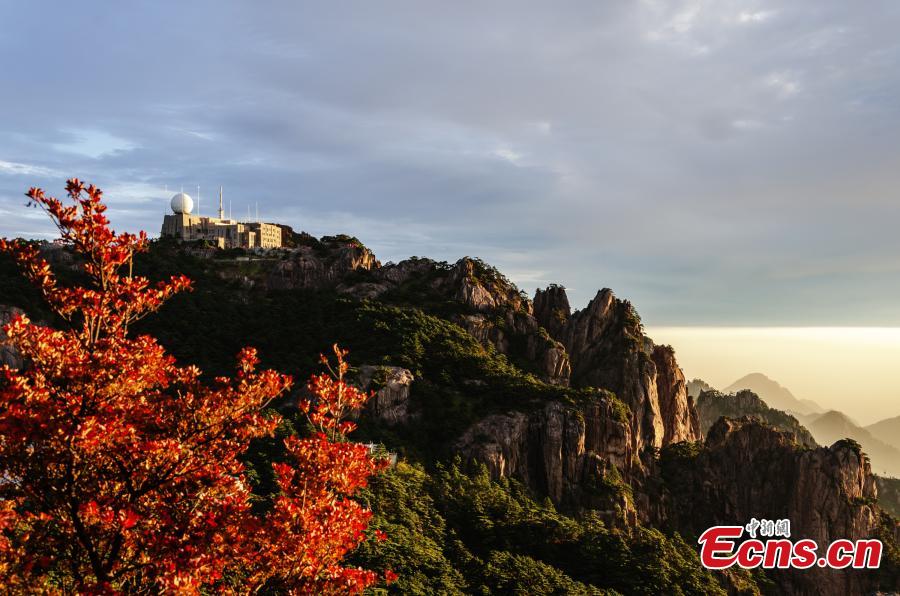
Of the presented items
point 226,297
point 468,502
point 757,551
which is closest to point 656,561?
point 468,502

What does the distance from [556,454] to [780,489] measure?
4152 cm

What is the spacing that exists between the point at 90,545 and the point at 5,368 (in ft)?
12.7

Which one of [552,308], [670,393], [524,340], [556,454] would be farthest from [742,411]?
[556,454]

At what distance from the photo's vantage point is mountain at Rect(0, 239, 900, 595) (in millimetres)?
41938

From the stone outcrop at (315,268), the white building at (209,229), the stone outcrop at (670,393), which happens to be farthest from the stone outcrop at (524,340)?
the white building at (209,229)

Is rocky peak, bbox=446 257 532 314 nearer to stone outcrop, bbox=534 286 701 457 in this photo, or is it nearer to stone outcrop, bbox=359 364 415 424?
stone outcrop, bbox=534 286 701 457

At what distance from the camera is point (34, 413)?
35.2 feet

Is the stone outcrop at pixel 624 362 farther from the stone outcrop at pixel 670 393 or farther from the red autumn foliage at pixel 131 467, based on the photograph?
the red autumn foliage at pixel 131 467

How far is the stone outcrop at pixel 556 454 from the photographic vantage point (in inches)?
2462

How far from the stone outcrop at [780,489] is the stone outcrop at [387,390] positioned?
38976mm

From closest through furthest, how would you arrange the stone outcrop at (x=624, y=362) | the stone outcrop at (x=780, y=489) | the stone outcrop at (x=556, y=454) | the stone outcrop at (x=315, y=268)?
1. the stone outcrop at (x=556, y=454)
2. the stone outcrop at (x=780, y=489)
3. the stone outcrop at (x=624, y=362)
4. the stone outcrop at (x=315, y=268)

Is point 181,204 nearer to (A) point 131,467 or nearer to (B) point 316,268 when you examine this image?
(B) point 316,268

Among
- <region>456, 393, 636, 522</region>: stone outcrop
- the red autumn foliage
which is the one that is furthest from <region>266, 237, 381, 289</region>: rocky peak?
the red autumn foliage

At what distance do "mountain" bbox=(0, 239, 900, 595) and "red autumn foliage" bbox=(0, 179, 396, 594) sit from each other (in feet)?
69.3
